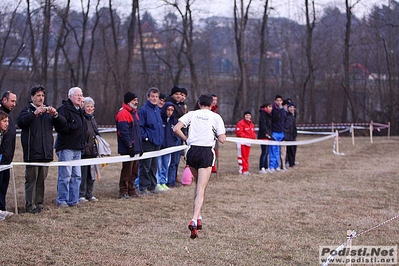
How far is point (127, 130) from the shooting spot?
37.3 feet

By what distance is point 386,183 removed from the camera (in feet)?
46.9

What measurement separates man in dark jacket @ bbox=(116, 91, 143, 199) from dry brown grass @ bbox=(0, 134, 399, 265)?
0.38 m

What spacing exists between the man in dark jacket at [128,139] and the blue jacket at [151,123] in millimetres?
423

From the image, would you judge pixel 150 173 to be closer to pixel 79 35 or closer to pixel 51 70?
pixel 51 70

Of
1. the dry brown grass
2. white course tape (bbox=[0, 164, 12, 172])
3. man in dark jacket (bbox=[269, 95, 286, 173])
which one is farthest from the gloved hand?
man in dark jacket (bbox=[269, 95, 286, 173])

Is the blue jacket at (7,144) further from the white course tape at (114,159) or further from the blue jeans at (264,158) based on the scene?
the blue jeans at (264,158)

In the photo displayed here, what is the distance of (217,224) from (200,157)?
124cm

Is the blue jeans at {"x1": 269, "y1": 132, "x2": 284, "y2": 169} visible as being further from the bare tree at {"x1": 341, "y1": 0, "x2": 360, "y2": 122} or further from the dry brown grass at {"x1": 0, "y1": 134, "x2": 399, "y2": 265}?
Result: the bare tree at {"x1": 341, "y1": 0, "x2": 360, "y2": 122}

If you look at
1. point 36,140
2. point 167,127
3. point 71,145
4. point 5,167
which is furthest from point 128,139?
point 5,167

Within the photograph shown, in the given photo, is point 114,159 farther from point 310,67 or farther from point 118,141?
point 310,67

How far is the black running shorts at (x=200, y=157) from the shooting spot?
28.1 feet

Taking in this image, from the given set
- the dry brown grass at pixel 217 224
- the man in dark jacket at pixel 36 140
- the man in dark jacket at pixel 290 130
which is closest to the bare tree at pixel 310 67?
the man in dark jacket at pixel 290 130

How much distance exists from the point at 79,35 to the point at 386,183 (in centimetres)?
3706

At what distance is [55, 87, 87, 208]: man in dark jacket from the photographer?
1032cm
